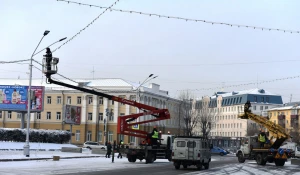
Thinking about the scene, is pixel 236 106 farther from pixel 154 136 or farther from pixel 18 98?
pixel 154 136

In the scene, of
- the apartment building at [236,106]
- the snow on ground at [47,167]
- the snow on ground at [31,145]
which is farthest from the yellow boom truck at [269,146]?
the apartment building at [236,106]

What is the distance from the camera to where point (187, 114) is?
3536 inches

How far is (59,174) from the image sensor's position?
23.7 m

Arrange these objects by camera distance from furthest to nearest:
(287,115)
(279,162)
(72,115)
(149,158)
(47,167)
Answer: (287,115) < (72,115) < (279,162) < (149,158) < (47,167)

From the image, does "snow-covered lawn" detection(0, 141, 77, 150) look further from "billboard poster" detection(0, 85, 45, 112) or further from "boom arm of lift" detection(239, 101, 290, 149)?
"boom arm of lift" detection(239, 101, 290, 149)

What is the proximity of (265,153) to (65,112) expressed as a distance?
137ft

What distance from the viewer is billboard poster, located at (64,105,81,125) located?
7515cm

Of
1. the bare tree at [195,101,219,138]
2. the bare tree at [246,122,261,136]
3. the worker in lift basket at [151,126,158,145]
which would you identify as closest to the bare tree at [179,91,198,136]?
the bare tree at [195,101,219,138]

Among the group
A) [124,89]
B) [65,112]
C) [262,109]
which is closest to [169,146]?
[65,112]

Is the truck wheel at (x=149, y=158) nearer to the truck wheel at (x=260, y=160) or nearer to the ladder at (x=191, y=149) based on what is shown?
the ladder at (x=191, y=149)

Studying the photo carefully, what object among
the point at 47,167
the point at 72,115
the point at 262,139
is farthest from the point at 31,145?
the point at 47,167

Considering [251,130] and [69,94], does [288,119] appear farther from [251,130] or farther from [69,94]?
[69,94]

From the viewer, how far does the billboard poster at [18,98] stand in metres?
69.0

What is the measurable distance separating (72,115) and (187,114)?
77.6 ft
